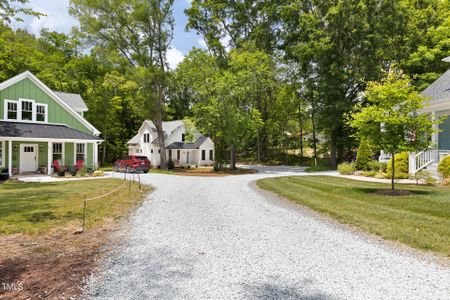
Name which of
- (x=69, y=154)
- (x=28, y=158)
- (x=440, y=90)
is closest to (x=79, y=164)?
(x=69, y=154)

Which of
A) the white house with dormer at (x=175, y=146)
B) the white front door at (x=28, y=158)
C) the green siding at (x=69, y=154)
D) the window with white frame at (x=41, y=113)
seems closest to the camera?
the white front door at (x=28, y=158)

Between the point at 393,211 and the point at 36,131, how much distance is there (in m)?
24.0

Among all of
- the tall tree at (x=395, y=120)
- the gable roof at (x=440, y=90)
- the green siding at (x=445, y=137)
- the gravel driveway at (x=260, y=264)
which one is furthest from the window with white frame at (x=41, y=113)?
the green siding at (x=445, y=137)

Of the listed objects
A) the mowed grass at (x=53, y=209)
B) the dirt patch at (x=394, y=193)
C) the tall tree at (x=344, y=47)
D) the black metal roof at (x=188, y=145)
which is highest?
the tall tree at (x=344, y=47)

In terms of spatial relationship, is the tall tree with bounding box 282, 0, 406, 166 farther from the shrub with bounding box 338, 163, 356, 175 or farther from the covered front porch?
the covered front porch

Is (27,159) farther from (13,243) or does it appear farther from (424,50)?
(424,50)

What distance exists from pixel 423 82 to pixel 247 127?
61.7 ft

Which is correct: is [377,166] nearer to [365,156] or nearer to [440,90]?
[365,156]

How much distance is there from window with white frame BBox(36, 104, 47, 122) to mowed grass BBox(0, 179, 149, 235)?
499 inches

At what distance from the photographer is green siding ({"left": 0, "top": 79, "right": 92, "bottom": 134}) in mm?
23244

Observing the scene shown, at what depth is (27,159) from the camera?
80.0 feet

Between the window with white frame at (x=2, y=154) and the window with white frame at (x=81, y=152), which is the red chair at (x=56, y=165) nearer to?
the window with white frame at (x=81, y=152)

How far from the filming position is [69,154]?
2669 centimetres

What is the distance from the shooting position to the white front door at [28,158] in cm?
2402
